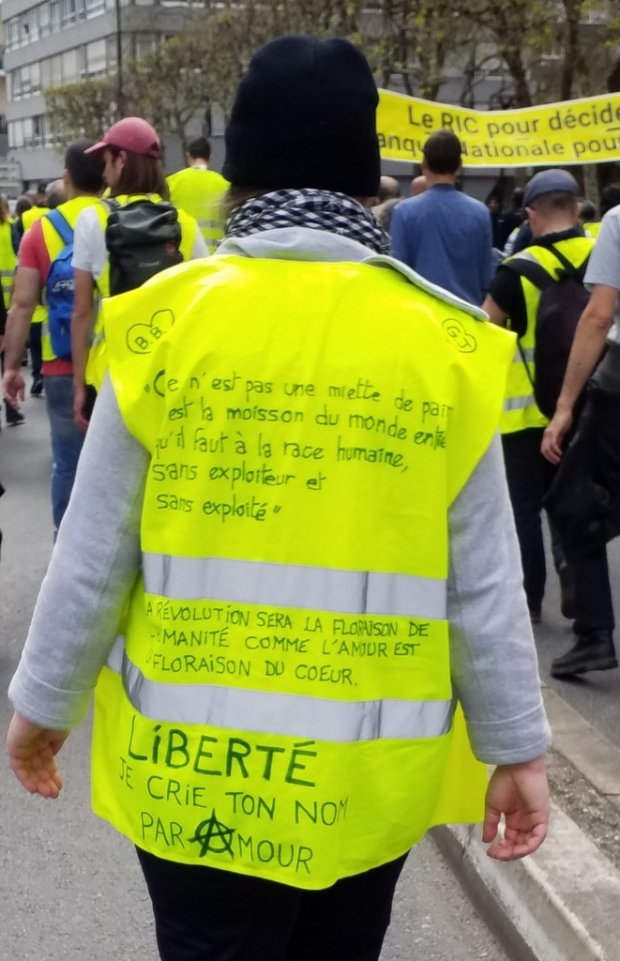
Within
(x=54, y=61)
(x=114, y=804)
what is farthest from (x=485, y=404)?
(x=54, y=61)

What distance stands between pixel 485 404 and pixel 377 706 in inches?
17.2

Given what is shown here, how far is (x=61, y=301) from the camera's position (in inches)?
232

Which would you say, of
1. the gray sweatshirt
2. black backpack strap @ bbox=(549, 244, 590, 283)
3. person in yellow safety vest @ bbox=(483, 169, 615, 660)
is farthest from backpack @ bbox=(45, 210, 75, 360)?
the gray sweatshirt

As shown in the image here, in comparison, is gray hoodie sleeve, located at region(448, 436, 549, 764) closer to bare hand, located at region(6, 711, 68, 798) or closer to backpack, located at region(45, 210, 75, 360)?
bare hand, located at region(6, 711, 68, 798)

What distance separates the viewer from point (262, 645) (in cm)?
184

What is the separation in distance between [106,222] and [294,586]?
369 cm

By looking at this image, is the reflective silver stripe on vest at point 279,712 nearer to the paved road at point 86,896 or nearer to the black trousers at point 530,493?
the paved road at point 86,896

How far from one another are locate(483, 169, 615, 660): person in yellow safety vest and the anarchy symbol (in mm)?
3464

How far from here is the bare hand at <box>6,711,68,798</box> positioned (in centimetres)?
202

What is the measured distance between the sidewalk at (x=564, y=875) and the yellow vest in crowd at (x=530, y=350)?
1806 mm

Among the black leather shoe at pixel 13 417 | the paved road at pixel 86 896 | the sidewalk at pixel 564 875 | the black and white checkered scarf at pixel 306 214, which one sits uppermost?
the black and white checkered scarf at pixel 306 214

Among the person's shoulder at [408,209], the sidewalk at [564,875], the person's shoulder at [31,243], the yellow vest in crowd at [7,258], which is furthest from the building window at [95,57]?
the sidewalk at [564,875]

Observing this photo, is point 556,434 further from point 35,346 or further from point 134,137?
point 35,346

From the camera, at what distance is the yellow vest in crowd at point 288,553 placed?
1837mm
